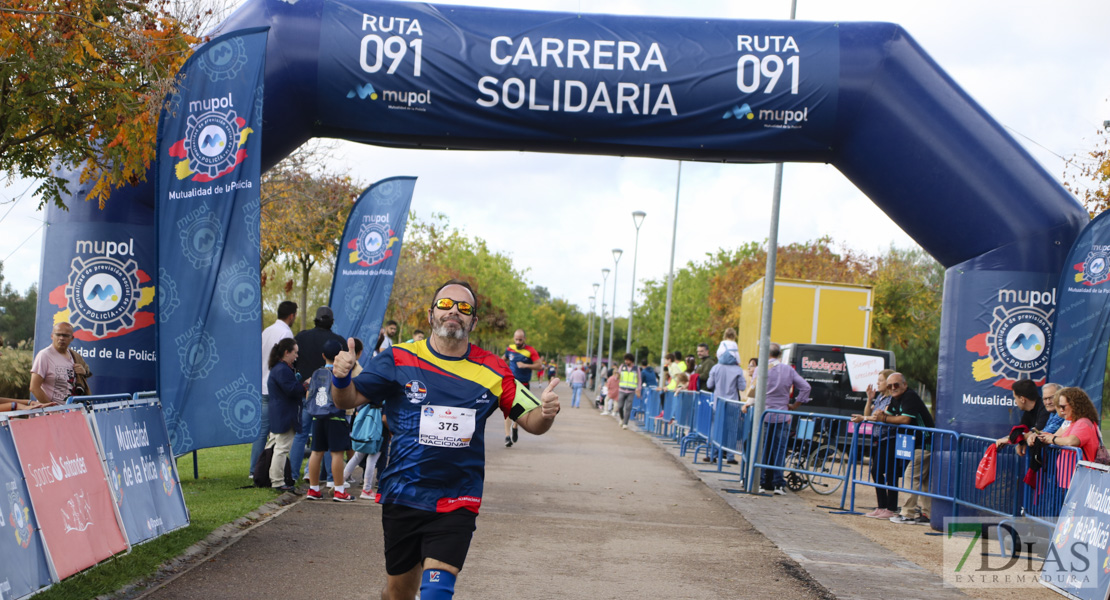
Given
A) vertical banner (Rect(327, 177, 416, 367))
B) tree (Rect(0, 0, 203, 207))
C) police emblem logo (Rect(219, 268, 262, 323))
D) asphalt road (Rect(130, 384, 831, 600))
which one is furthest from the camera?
vertical banner (Rect(327, 177, 416, 367))

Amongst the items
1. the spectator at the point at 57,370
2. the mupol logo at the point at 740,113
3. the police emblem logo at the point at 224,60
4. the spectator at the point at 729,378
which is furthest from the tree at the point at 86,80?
the spectator at the point at 729,378

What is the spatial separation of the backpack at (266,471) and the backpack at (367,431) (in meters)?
0.73

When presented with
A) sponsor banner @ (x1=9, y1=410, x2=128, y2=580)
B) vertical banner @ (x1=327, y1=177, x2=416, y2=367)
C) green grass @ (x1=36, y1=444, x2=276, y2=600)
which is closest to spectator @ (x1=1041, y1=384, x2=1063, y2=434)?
green grass @ (x1=36, y1=444, x2=276, y2=600)

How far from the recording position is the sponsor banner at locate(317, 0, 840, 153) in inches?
377

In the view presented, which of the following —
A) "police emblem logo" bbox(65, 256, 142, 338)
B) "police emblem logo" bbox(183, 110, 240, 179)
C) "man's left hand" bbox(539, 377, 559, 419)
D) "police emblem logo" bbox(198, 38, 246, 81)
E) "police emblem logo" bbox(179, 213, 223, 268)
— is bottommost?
"man's left hand" bbox(539, 377, 559, 419)

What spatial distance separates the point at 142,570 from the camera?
6445 mm

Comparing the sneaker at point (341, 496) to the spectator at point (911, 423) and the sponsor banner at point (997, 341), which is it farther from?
the sponsor banner at point (997, 341)

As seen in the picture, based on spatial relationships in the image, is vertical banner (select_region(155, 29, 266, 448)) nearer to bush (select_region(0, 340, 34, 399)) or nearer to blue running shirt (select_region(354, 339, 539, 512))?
blue running shirt (select_region(354, 339, 539, 512))

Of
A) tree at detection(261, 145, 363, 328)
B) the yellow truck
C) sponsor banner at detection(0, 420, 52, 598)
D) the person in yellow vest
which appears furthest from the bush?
sponsor banner at detection(0, 420, 52, 598)

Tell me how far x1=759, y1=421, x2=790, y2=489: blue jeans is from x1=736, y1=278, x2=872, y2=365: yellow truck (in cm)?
627

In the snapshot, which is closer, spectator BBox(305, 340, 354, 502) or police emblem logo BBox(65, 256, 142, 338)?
police emblem logo BBox(65, 256, 142, 338)

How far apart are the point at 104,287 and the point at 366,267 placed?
5.39 meters

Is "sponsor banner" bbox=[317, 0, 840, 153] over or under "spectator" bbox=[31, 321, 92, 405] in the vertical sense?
over

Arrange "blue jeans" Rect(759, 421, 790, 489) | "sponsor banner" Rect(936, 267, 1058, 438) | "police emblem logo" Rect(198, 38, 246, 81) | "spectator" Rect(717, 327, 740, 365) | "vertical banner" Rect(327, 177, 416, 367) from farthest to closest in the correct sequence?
"spectator" Rect(717, 327, 740, 365) < "vertical banner" Rect(327, 177, 416, 367) < "blue jeans" Rect(759, 421, 790, 489) < "sponsor banner" Rect(936, 267, 1058, 438) < "police emblem logo" Rect(198, 38, 246, 81)
